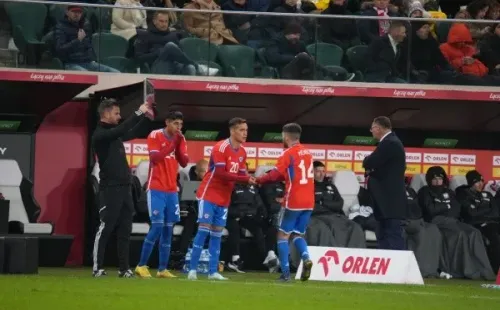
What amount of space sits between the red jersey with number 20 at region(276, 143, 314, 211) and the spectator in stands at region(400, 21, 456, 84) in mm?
5122

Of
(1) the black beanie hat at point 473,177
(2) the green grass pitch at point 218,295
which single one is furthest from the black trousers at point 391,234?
(1) the black beanie hat at point 473,177

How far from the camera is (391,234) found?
52.5 ft

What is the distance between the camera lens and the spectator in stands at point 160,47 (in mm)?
18922

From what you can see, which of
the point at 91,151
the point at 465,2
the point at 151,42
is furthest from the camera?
the point at 465,2

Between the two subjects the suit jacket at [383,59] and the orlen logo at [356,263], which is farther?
the suit jacket at [383,59]

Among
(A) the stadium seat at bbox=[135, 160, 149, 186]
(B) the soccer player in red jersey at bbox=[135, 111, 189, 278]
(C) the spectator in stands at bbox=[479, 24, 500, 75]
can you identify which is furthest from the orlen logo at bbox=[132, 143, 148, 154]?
(C) the spectator in stands at bbox=[479, 24, 500, 75]

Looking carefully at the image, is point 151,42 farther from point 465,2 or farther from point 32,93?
point 465,2

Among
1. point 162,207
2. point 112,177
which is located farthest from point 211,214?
point 112,177

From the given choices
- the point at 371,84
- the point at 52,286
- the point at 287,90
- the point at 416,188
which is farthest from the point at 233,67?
the point at 52,286

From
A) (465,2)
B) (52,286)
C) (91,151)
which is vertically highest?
(465,2)

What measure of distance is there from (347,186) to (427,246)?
1763 millimetres

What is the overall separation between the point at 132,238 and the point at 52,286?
6.26m

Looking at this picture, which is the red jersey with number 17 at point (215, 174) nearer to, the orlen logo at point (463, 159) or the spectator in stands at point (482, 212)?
the spectator in stands at point (482, 212)

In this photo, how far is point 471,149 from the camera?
2180cm
